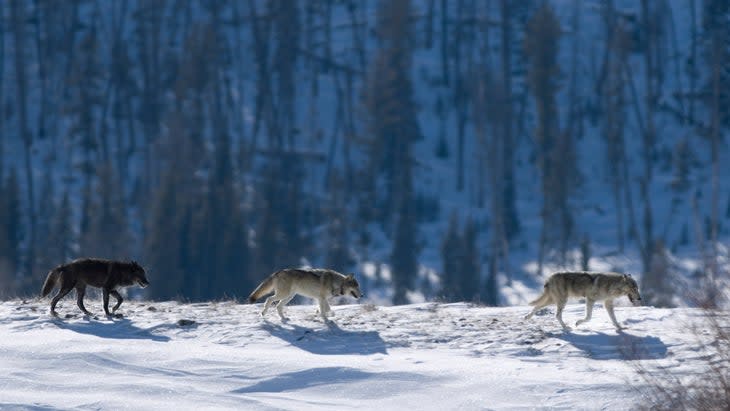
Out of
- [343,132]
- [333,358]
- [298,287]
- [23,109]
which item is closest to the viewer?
[333,358]

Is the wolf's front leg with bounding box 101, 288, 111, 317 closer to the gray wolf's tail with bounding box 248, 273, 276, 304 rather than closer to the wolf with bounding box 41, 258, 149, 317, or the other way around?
the wolf with bounding box 41, 258, 149, 317

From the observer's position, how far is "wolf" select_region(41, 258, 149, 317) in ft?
51.4

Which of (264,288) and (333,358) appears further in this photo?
(264,288)

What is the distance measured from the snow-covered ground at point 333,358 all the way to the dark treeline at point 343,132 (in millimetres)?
30797

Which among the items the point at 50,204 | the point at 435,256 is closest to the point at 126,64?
the point at 50,204

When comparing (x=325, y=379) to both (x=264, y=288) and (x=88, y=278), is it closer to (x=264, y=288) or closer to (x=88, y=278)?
(x=264, y=288)

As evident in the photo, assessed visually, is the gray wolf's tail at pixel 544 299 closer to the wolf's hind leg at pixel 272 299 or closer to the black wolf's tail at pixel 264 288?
the wolf's hind leg at pixel 272 299

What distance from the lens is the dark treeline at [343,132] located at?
170ft

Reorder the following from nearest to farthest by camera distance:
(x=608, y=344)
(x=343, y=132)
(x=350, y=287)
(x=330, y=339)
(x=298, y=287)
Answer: (x=608, y=344), (x=330, y=339), (x=298, y=287), (x=350, y=287), (x=343, y=132)

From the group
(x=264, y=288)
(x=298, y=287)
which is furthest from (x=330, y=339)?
(x=264, y=288)

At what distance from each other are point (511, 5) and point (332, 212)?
18.9m

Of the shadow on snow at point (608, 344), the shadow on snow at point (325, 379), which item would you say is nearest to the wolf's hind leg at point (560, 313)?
the shadow on snow at point (608, 344)

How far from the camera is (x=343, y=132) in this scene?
6328 centimetres

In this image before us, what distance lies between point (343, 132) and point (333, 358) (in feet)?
163
